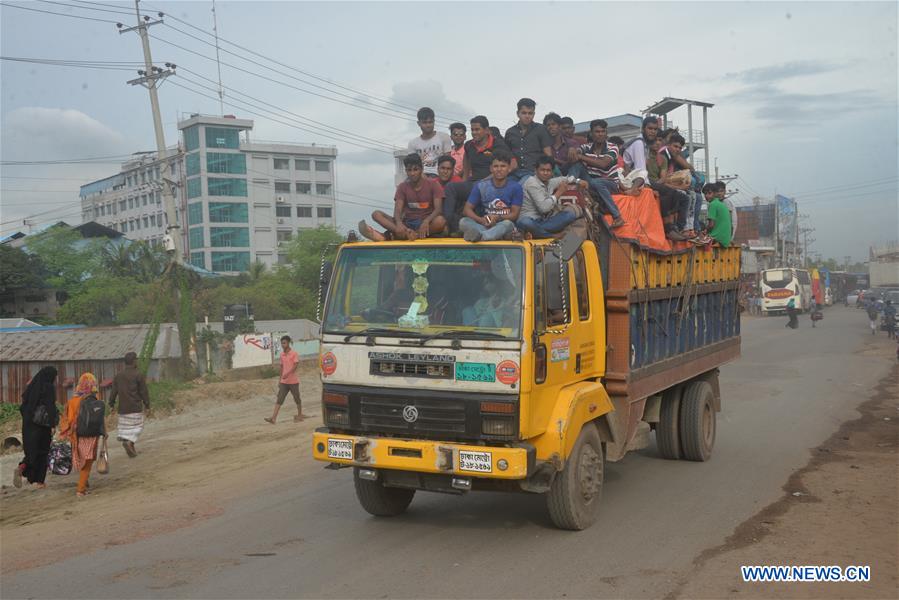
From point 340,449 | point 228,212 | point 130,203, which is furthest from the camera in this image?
point 130,203

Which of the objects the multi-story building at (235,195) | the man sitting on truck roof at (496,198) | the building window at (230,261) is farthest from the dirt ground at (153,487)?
the building window at (230,261)

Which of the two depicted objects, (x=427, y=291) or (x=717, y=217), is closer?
(x=427, y=291)

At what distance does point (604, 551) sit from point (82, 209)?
10564cm

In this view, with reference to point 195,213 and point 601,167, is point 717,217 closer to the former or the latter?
point 601,167

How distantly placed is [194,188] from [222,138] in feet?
18.6

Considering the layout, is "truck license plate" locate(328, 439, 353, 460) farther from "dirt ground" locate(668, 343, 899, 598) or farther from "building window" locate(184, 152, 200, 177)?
"building window" locate(184, 152, 200, 177)

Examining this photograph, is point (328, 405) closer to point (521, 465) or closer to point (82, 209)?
point (521, 465)

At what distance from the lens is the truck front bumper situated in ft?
18.4

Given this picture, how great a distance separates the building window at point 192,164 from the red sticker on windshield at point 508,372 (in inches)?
3005

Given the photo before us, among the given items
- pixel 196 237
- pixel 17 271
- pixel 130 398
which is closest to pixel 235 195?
pixel 196 237

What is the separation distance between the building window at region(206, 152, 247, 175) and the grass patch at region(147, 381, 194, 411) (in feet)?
200

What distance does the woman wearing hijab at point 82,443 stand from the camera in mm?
9219

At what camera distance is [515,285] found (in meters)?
5.89

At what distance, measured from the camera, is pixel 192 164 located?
255ft
